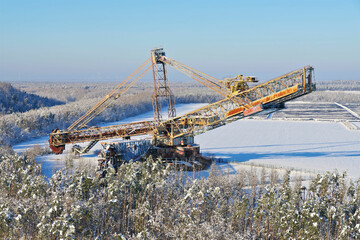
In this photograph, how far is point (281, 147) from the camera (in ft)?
173

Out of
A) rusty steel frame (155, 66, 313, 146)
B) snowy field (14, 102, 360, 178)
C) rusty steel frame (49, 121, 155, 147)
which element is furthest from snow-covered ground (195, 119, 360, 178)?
rusty steel frame (49, 121, 155, 147)

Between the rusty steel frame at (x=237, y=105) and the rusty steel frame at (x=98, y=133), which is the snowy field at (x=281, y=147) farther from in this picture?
the rusty steel frame at (x=237, y=105)

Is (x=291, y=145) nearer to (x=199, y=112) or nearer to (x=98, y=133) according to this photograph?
(x=199, y=112)

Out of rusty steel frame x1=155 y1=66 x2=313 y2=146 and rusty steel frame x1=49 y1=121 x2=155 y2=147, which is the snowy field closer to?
rusty steel frame x1=49 y1=121 x2=155 y2=147

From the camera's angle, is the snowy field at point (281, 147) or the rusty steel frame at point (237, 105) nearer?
the rusty steel frame at point (237, 105)

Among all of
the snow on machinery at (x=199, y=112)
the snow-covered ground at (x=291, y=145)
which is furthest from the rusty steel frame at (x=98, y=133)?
the snow-covered ground at (x=291, y=145)

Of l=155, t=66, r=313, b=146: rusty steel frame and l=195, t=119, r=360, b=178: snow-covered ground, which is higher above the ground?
l=155, t=66, r=313, b=146: rusty steel frame

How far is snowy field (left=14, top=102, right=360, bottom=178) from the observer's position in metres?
41.1

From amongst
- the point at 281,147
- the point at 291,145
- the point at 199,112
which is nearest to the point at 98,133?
the point at 199,112

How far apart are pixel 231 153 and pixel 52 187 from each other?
28391 mm

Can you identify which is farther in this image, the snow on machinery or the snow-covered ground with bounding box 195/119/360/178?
the snow-covered ground with bounding box 195/119/360/178

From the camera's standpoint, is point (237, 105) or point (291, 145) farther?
point (291, 145)

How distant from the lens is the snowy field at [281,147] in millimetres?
41062

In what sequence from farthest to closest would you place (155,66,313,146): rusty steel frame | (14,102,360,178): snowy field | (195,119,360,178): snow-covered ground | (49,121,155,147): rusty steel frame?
1. (49,121,155,147): rusty steel frame
2. (195,119,360,178): snow-covered ground
3. (14,102,360,178): snowy field
4. (155,66,313,146): rusty steel frame
